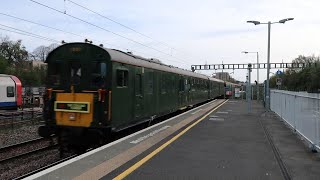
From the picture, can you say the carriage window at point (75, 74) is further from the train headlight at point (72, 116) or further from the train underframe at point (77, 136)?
the train underframe at point (77, 136)

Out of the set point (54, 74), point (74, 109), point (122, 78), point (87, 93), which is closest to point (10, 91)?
point (54, 74)

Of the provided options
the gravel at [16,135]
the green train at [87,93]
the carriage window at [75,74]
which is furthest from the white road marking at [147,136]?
the gravel at [16,135]

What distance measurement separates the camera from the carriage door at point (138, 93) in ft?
45.6

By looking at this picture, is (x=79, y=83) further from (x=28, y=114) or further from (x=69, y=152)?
(x=28, y=114)

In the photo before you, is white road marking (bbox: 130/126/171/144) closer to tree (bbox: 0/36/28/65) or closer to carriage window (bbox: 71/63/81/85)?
carriage window (bbox: 71/63/81/85)

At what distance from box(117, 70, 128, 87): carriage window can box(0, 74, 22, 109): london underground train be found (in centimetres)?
2458

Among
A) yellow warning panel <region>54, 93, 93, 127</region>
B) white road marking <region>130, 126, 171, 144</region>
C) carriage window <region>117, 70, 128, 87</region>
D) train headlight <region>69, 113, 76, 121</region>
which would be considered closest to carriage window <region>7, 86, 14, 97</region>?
white road marking <region>130, 126, 171, 144</region>

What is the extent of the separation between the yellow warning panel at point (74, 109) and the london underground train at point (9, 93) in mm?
24470

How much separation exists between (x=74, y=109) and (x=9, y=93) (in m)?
25.4

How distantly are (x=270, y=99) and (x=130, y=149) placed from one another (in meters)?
21.9

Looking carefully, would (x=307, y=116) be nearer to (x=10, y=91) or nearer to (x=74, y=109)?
(x=74, y=109)

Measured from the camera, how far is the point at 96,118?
1152cm

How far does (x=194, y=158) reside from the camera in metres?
9.65

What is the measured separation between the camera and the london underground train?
34562mm
